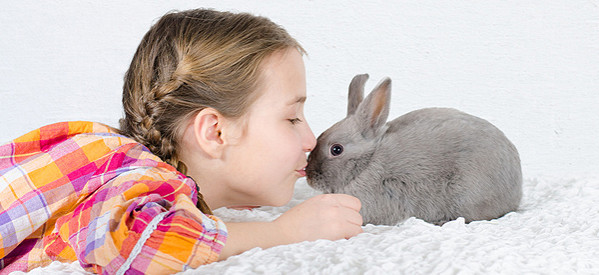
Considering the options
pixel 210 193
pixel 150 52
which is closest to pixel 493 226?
pixel 210 193

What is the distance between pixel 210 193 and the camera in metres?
1.26

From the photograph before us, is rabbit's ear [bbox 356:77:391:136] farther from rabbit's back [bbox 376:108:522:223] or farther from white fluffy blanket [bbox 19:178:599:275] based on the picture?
white fluffy blanket [bbox 19:178:599:275]

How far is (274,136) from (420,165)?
0.89 feet

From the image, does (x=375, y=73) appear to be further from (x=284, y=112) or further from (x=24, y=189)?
(x=24, y=189)

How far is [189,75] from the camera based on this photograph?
1128mm

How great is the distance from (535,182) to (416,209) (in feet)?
1.46

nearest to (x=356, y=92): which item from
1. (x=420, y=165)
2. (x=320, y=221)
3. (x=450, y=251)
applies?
(x=420, y=165)

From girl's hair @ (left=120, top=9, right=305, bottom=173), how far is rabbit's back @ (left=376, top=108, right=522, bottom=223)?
0.29 meters

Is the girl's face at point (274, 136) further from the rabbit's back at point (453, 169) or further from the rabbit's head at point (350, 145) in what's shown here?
the rabbit's back at point (453, 169)

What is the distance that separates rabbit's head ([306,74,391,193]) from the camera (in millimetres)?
1156

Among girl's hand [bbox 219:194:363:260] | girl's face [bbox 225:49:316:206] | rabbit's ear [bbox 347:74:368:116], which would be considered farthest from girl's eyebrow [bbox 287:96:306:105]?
girl's hand [bbox 219:194:363:260]

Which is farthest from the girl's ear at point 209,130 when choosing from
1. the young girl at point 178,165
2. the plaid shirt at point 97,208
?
the plaid shirt at point 97,208

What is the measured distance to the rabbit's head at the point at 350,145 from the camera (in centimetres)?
116

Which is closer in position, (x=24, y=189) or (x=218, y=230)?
(x=218, y=230)
